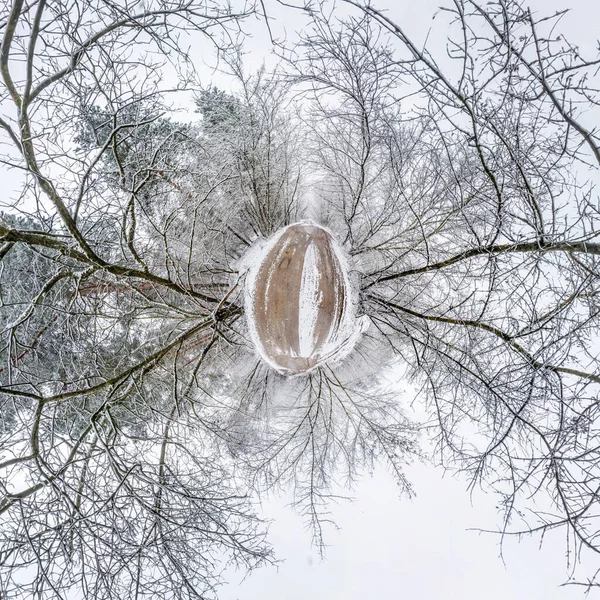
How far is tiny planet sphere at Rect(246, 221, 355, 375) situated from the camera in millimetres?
6348

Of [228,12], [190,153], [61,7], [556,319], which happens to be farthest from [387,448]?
[61,7]

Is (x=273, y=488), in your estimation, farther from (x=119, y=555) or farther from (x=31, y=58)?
(x=31, y=58)

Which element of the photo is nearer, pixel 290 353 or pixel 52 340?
pixel 52 340

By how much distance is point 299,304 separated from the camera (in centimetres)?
633

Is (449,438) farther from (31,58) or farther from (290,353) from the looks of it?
(31,58)

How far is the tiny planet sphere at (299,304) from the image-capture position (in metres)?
6.35

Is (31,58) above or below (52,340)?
above

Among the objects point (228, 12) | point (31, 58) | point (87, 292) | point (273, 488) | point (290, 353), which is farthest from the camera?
point (273, 488)

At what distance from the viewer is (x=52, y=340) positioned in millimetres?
5812

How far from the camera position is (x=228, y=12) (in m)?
3.96

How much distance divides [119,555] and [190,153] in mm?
5516

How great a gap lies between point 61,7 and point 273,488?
683 centimetres

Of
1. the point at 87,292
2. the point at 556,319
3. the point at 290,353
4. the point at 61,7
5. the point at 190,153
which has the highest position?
the point at 190,153

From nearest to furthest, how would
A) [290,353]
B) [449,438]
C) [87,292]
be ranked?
[449,438] < [87,292] < [290,353]
